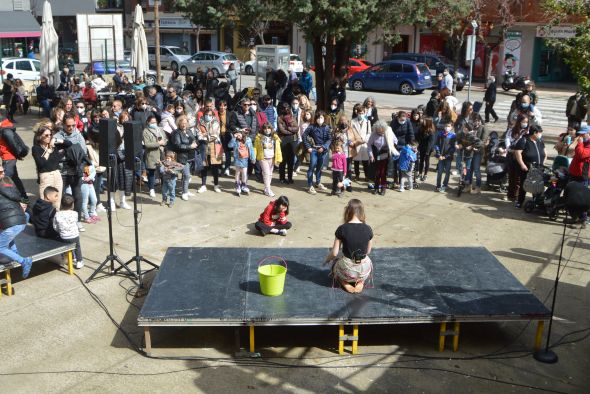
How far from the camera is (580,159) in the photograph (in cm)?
1109

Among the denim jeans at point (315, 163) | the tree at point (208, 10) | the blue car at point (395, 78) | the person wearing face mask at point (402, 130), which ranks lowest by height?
the denim jeans at point (315, 163)

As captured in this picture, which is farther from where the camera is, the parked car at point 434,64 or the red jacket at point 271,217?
the parked car at point 434,64

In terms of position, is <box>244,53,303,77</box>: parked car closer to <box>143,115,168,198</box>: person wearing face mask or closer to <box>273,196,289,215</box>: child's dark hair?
<box>143,115,168,198</box>: person wearing face mask

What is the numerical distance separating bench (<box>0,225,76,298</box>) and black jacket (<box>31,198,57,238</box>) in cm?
11

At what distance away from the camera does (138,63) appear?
2166cm

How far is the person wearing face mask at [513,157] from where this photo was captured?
12.8 meters

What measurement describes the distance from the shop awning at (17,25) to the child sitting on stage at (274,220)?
112 ft

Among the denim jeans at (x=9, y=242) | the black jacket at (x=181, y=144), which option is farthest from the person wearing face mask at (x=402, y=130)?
the denim jeans at (x=9, y=242)

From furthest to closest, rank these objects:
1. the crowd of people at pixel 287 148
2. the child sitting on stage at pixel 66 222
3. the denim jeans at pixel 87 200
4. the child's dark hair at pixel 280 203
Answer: the crowd of people at pixel 287 148, the denim jeans at pixel 87 200, the child's dark hair at pixel 280 203, the child sitting on stage at pixel 66 222

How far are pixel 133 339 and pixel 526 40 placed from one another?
36203 millimetres

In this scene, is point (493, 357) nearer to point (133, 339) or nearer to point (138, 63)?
point (133, 339)

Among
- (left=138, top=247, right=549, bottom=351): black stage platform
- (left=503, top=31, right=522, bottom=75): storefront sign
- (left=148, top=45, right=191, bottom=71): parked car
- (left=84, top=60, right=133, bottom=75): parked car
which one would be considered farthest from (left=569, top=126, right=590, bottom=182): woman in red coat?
(left=148, top=45, right=191, bottom=71): parked car

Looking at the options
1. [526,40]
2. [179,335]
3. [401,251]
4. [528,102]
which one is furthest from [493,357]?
[526,40]

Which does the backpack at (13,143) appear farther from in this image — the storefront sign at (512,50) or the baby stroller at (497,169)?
the storefront sign at (512,50)
